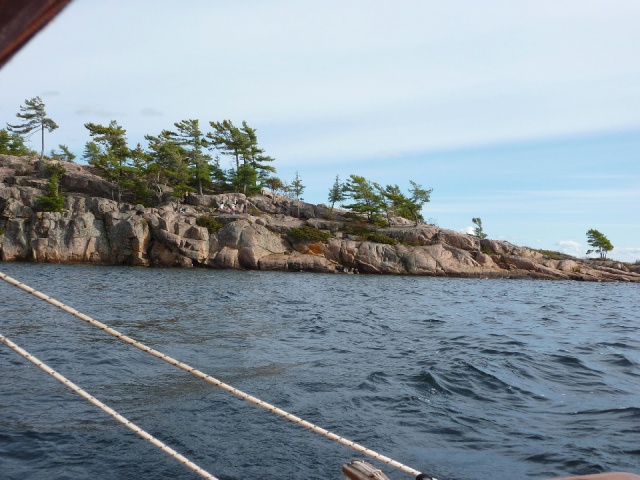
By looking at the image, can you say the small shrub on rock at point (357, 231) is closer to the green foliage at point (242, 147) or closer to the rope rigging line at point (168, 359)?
the green foliage at point (242, 147)

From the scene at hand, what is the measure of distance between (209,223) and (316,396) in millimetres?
45500

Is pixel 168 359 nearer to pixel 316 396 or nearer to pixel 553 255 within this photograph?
pixel 316 396

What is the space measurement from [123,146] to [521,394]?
214 feet

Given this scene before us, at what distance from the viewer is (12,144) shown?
73.9 m

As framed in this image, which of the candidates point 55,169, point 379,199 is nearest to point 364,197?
point 379,199

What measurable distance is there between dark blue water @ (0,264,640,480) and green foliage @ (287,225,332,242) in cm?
3570

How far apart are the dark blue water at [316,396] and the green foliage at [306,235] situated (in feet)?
117

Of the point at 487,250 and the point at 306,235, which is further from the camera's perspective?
the point at 487,250

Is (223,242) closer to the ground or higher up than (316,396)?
higher up

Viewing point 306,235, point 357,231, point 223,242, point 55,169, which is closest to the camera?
point 223,242

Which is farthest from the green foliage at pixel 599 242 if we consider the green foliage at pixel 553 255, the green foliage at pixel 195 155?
the green foliage at pixel 195 155

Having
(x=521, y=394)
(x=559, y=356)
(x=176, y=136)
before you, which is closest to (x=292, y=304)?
(x=559, y=356)

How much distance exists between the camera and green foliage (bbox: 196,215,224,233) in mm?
52031

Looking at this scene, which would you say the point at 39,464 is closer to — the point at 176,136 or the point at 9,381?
the point at 9,381
